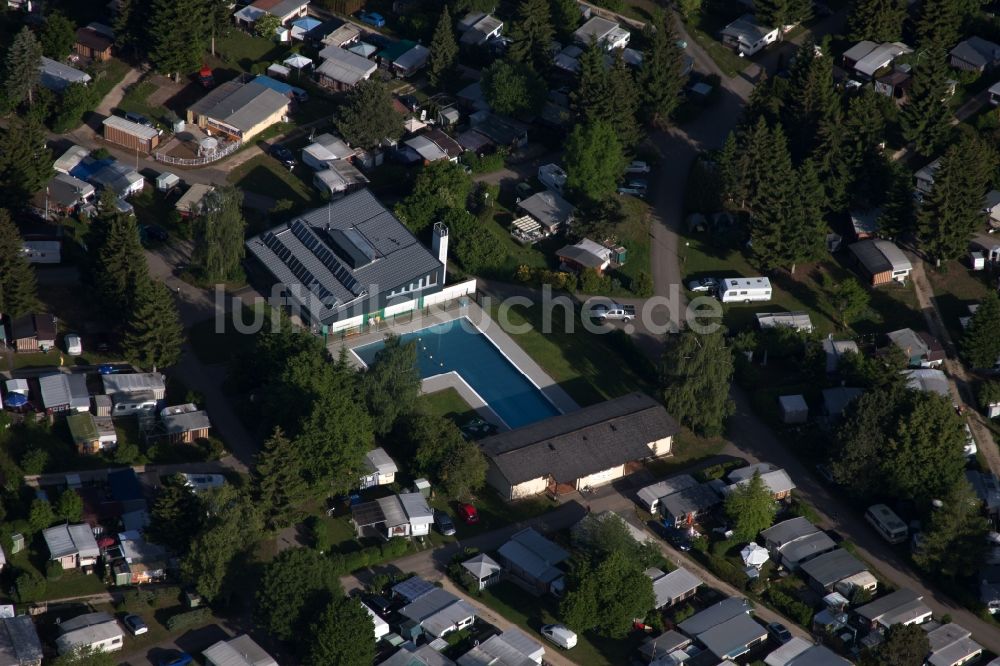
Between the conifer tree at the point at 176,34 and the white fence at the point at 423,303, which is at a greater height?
the conifer tree at the point at 176,34

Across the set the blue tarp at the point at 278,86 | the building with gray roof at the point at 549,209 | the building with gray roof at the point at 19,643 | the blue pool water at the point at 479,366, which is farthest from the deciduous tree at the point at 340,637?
the blue tarp at the point at 278,86

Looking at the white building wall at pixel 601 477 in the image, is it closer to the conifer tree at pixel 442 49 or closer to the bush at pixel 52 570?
the bush at pixel 52 570

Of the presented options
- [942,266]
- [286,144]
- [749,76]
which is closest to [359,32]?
[286,144]

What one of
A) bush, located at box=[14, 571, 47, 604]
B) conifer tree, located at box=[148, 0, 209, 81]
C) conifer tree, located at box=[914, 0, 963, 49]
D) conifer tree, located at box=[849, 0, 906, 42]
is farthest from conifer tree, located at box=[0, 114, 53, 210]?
conifer tree, located at box=[914, 0, 963, 49]

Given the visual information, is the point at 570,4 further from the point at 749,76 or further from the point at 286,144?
the point at 286,144

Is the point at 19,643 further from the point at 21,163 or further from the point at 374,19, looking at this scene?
the point at 374,19

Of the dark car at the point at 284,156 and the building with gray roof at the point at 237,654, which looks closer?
the building with gray roof at the point at 237,654

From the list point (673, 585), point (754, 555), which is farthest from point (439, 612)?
point (754, 555)
